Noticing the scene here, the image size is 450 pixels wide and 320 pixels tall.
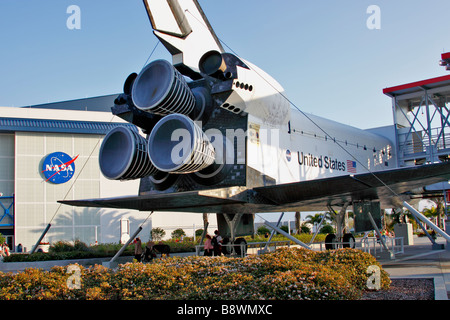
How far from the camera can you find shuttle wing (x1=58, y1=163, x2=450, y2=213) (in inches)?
318

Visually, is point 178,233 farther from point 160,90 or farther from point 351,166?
point 160,90

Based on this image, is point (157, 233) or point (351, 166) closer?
point (351, 166)

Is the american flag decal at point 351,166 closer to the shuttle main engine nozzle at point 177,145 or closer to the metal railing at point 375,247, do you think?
the metal railing at point 375,247

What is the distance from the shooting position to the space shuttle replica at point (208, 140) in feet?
25.7

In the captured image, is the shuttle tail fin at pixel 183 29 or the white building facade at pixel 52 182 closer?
the shuttle tail fin at pixel 183 29

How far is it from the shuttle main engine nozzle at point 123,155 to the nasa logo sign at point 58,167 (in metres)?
19.3

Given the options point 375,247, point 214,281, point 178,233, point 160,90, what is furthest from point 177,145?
point 178,233

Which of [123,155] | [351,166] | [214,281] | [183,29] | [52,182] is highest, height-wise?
[183,29]

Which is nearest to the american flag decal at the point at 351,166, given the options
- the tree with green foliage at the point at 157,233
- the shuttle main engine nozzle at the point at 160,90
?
the shuttle main engine nozzle at the point at 160,90

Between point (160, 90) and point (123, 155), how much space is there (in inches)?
58.3

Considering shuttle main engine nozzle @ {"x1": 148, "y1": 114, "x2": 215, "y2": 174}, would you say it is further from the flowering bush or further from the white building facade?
the white building facade

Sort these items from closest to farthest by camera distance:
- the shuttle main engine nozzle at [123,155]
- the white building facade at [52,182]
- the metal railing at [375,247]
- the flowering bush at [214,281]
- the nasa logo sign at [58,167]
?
1. the flowering bush at [214,281]
2. the shuttle main engine nozzle at [123,155]
3. the metal railing at [375,247]
4. the white building facade at [52,182]
5. the nasa logo sign at [58,167]

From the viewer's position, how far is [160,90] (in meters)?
7.89

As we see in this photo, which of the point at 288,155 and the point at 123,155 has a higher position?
the point at 288,155
